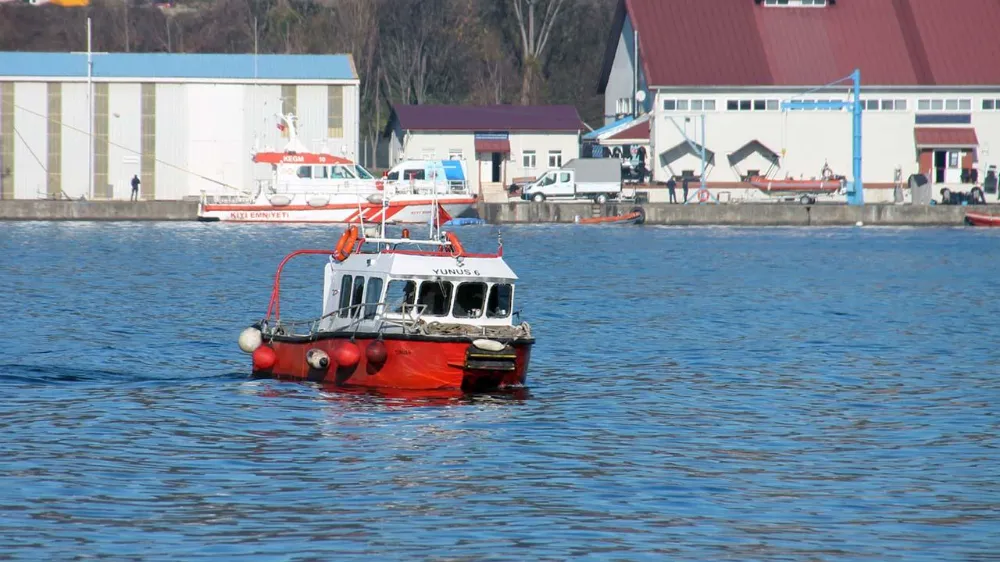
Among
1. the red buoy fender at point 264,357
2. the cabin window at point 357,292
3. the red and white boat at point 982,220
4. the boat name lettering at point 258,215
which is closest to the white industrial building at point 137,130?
the boat name lettering at point 258,215

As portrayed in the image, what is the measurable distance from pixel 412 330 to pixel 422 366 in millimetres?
531

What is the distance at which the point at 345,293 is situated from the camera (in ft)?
77.0

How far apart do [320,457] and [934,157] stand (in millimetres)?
65108

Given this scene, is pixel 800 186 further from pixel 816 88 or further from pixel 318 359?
pixel 318 359

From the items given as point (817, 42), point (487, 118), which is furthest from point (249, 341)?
point (487, 118)

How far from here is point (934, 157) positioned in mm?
77688

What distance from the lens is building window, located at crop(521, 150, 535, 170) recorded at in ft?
279

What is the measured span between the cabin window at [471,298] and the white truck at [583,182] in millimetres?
51339

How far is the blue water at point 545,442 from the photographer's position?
14352mm

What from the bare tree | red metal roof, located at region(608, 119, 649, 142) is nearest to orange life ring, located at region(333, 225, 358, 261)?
red metal roof, located at region(608, 119, 649, 142)

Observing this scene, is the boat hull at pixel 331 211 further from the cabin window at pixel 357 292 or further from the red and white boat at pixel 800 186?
the cabin window at pixel 357 292

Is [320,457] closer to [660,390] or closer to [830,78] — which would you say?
[660,390]

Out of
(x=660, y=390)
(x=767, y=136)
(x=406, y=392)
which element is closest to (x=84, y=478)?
(x=406, y=392)

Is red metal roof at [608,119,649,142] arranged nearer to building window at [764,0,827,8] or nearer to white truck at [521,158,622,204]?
white truck at [521,158,622,204]
